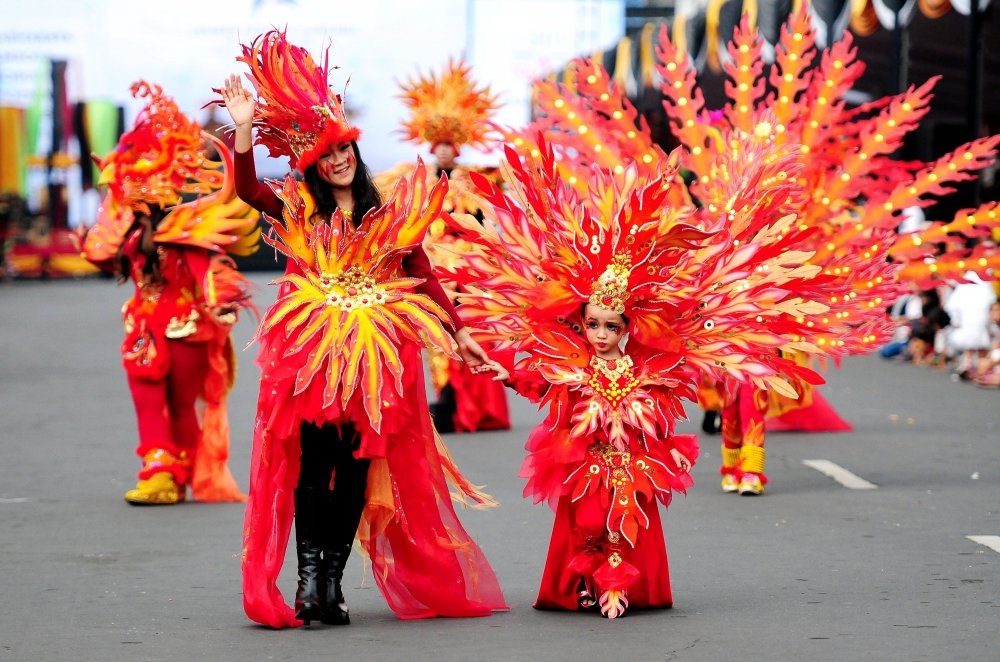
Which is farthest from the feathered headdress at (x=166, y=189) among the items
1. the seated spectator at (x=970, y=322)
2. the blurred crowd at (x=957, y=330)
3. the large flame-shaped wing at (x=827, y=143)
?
the seated spectator at (x=970, y=322)

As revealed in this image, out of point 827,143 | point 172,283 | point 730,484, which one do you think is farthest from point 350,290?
point 827,143

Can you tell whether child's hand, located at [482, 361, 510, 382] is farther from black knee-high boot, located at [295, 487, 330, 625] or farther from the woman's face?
the woman's face

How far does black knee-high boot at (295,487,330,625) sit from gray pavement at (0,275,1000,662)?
86mm

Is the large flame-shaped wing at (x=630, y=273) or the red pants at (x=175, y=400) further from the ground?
the large flame-shaped wing at (x=630, y=273)

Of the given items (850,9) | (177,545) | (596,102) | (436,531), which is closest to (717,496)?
(596,102)

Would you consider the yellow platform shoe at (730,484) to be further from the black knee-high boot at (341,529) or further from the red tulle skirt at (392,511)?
the black knee-high boot at (341,529)

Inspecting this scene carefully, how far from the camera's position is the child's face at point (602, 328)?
21.2 ft

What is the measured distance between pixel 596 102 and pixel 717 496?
217cm

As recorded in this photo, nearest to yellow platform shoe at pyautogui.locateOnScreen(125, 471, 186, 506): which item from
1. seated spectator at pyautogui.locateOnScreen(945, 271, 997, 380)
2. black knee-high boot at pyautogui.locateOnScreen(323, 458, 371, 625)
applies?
black knee-high boot at pyautogui.locateOnScreen(323, 458, 371, 625)

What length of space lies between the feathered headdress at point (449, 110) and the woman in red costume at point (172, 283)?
3696 mm

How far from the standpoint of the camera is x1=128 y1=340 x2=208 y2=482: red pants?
9.70 m

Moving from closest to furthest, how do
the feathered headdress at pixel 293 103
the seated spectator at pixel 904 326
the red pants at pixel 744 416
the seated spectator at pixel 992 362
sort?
the feathered headdress at pixel 293 103, the red pants at pixel 744 416, the seated spectator at pixel 992 362, the seated spectator at pixel 904 326

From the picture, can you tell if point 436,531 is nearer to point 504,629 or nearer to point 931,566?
point 504,629

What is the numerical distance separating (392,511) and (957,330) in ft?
37.3
